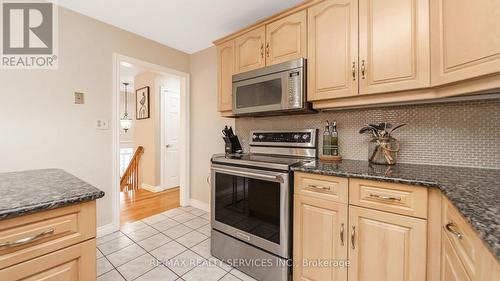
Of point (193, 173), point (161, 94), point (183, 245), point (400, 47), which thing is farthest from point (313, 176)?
→ point (161, 94)

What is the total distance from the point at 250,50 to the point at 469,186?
1.81 m

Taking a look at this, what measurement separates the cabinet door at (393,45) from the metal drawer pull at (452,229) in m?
0.79

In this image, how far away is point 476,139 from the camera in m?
1.34

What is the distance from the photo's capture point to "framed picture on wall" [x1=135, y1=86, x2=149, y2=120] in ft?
13.5

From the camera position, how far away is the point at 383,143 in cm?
153

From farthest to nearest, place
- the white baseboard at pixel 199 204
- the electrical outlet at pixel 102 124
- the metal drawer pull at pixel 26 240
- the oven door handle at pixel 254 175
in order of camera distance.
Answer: the white baseboard at pixel 199 204, the electrical outlet at pixel 102 124, the oven door handle at pixel 254 175, the metal drawer pull at pixel 26 240

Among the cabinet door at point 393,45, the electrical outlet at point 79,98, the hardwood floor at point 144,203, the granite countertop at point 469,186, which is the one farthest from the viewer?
the hardwood floor at point 144,203

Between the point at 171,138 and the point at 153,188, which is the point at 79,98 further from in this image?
the point at 153,188

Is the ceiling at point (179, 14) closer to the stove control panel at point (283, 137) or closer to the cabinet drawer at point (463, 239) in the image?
the stove control panel at point (283, 137)

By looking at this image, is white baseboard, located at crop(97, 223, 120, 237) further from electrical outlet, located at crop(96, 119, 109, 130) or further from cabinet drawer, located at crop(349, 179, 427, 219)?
cabinet drawer, located at crop(349, 179, 427, 219)

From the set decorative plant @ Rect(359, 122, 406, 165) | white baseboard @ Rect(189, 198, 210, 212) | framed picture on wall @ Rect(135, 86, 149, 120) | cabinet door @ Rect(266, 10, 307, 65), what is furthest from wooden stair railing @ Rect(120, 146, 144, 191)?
decorative plant @ Rect(359, 122, 406, 165)

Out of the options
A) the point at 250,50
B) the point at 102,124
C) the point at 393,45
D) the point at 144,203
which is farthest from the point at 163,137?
the point at 393,45

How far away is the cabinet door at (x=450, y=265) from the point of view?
0.76 meters

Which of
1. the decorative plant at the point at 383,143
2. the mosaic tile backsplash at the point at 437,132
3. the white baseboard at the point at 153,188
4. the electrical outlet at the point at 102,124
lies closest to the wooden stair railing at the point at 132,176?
the white baseboard at the point at 153,188
